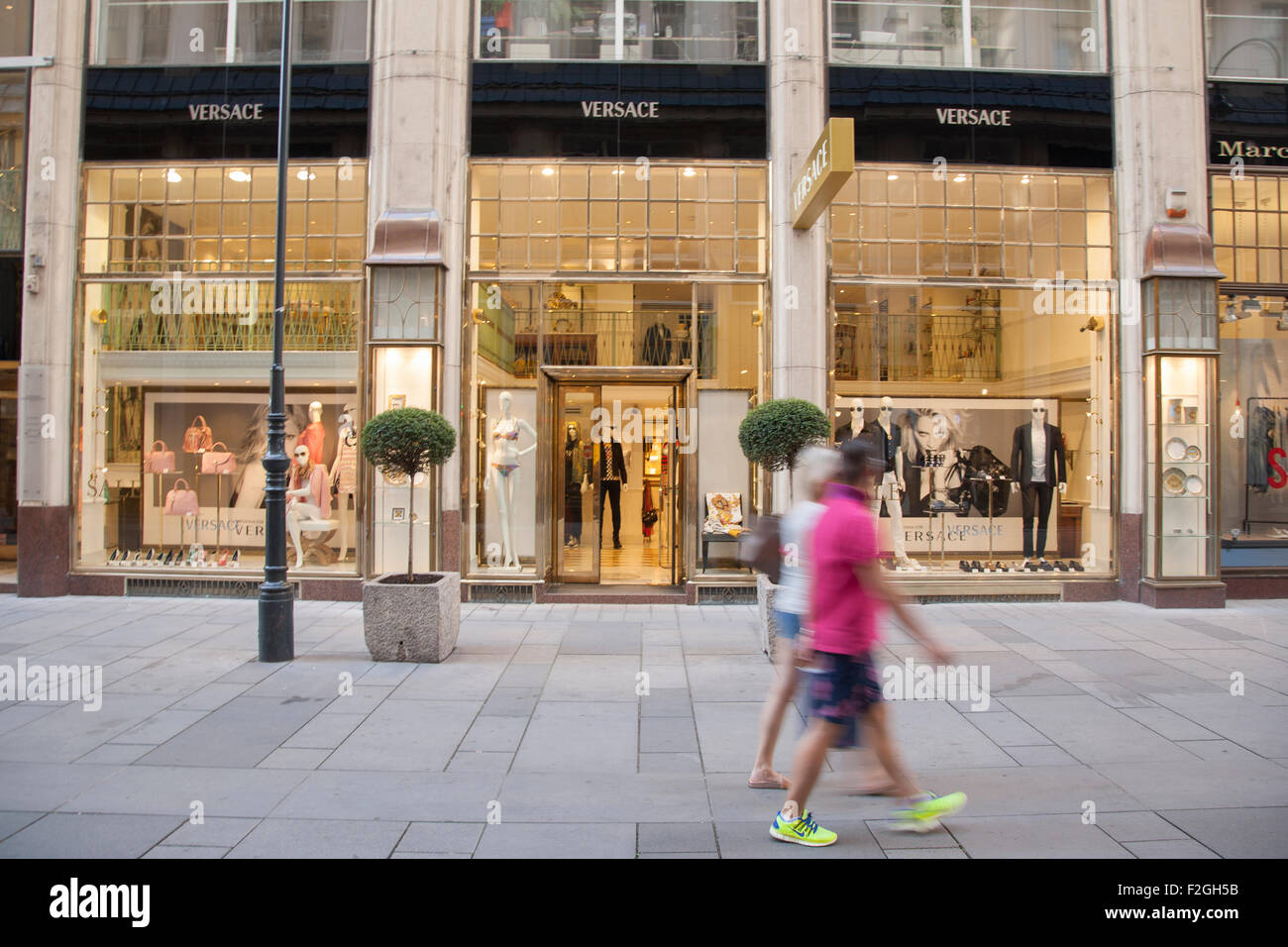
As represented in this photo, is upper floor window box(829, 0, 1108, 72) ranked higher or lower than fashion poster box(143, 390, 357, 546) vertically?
higher

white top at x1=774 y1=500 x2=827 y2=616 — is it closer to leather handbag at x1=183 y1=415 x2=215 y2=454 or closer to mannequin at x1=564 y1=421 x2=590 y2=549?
mannequin at x1=564 y1=421 x2=590 y2=549

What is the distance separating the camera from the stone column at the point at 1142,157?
11.7 metres

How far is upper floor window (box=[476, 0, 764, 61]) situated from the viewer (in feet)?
39.2

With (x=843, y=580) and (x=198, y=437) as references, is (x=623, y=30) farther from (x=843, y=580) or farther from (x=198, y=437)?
(x=843, y=580)

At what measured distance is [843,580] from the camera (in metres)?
4.21

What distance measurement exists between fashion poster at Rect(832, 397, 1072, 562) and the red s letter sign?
11.0ft

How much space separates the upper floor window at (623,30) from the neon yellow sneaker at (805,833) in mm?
10823

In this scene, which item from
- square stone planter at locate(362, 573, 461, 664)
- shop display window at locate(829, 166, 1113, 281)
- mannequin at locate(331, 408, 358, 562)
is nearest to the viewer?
square stone planter at locate(362, 573, 461, 664)

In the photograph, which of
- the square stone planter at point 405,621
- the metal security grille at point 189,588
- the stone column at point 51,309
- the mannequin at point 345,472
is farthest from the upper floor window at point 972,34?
the metal security grille at point 189,588

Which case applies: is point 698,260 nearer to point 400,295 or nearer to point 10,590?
point 400,295

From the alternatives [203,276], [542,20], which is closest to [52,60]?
[203,276]

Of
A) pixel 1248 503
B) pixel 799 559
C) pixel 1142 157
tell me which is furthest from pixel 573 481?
pixel 1248 503

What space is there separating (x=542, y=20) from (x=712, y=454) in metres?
6.67

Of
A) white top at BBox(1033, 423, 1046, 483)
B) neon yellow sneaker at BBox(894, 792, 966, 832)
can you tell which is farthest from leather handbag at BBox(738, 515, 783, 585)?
white top at BBox(1033, 423, 1046, 483)
